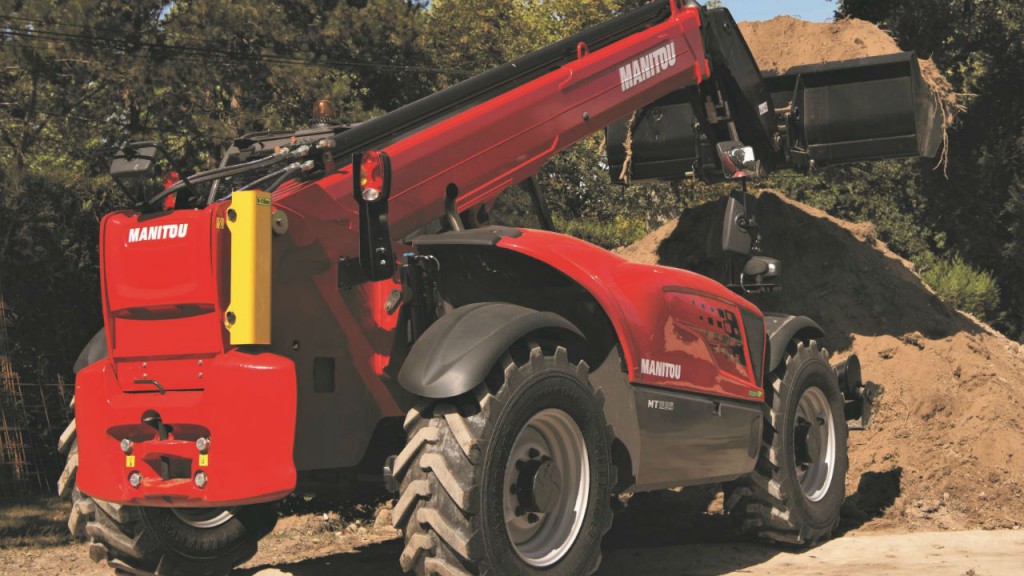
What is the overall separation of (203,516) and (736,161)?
4.84 meters

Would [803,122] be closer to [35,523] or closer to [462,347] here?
[462,347]

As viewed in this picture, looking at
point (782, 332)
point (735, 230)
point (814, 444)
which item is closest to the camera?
point (735, 230)

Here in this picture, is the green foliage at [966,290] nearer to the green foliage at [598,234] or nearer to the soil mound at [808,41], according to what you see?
the green foliage at [598,234]

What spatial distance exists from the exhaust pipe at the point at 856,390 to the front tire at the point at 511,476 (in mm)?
3812

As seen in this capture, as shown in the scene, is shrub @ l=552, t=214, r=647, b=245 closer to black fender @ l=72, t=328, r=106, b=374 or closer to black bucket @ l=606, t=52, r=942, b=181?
black bucket @ l=606, t=52, r=942, b=181

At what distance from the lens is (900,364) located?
11.3 m

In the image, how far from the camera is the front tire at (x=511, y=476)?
5.32 meters

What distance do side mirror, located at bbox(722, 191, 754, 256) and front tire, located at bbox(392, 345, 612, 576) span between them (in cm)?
240

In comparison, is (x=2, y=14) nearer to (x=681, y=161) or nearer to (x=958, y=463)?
(x=681, y=161)

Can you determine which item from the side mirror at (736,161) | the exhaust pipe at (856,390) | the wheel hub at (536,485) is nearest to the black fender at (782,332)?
the exhaust pipe at (856,390)

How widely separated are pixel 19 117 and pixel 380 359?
51.9 feet

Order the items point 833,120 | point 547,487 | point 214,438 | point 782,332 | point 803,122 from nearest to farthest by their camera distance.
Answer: point 214,438
point 547,487
point 782,332
point 833,120
point 803,122

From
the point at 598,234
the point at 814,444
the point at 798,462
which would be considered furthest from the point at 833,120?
the point at 598,234

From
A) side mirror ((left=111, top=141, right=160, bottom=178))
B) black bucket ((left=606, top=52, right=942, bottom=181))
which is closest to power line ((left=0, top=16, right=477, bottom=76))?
black bucket ((left=606, top=52, right=942, bottom=181))
